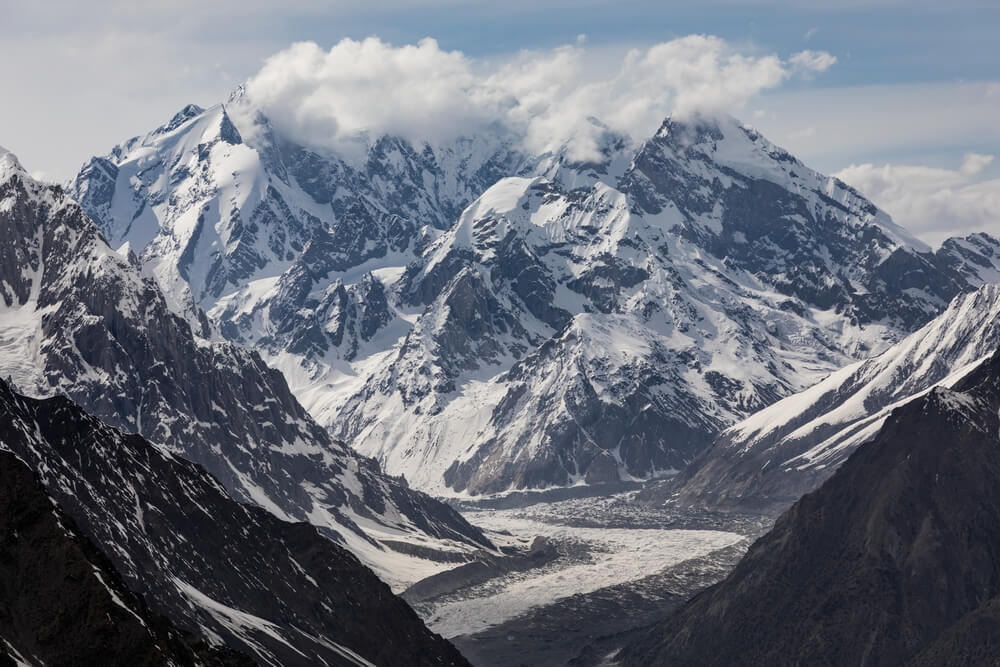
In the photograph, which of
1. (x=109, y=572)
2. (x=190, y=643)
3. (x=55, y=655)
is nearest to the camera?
(x=55, y=655)

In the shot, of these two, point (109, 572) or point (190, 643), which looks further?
point (190, 643)

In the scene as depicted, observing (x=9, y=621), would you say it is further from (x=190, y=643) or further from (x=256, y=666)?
(x=256, y=666)

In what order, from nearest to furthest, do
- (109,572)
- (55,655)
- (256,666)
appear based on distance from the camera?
(55,655) < (109,572) < (256,666)

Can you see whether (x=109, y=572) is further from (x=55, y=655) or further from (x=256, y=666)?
(x=256, y=666)

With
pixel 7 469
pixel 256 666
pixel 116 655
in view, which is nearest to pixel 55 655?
pixel 116 655

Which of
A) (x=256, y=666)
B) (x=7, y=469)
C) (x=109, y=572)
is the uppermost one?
(x=7, y=469)

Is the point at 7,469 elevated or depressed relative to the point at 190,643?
elevated

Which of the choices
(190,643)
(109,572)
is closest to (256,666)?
(190,643)
